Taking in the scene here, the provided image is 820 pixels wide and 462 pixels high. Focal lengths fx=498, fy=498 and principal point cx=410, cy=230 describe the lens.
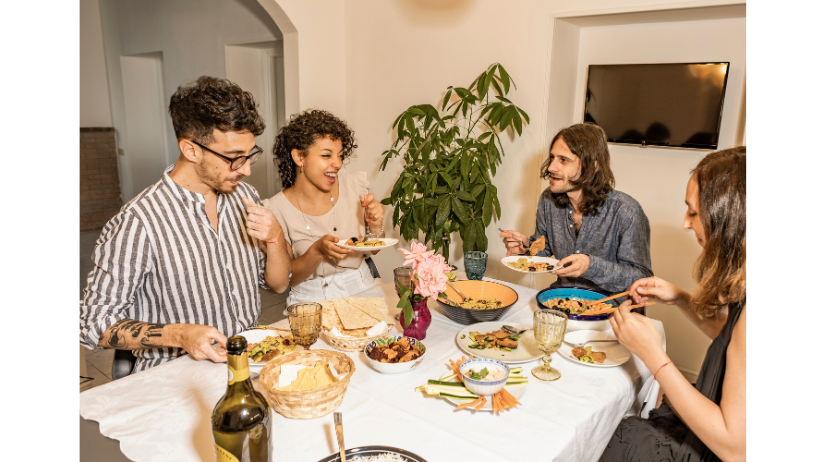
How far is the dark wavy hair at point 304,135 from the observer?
7.61 feet

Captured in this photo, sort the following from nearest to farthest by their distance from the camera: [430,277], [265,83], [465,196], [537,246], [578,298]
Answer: [430,277], [578,298], [537,246], [465,196], [265,83]

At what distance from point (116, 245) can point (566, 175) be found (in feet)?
6.11

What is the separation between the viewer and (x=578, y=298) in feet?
6.40

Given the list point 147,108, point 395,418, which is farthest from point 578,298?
point 147,108

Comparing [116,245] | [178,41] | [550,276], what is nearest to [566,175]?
[550,276]

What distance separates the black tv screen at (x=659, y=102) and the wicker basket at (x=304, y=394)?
8.61ft

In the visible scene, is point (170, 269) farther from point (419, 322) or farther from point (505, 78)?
point (505, 78)

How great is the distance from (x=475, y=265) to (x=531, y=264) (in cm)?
26

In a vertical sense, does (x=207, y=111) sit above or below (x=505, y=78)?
below

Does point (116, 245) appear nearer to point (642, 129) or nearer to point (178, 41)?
point (642, 129)

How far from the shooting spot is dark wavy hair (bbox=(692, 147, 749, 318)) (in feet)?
4.10

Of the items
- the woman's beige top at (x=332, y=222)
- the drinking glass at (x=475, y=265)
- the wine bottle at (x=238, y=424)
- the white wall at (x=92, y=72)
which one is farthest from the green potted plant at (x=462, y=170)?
the white wall at (x=92, y=72)

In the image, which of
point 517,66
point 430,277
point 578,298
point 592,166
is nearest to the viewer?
point 430,277

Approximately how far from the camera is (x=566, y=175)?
7.73 feet
